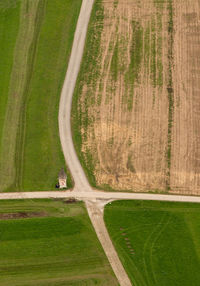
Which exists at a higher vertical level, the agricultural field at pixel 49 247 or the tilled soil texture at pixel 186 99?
the tilled soil texture at pixel 186 99

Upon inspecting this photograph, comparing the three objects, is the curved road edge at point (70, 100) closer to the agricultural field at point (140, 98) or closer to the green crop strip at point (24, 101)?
the agricultural field at point (140, 98)

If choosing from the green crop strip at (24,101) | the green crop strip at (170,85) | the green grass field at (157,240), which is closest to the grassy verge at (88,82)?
the green grass field at (157,240)

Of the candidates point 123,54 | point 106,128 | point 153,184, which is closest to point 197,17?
point 123,54

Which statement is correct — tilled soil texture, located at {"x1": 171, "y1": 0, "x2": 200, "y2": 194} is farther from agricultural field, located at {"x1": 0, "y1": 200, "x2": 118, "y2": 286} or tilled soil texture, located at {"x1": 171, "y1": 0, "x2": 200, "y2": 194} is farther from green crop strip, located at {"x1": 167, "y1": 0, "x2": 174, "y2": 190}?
agricultural field, located at {"x1": 0, "y1": 200, "x2": 118, "y2": 286}

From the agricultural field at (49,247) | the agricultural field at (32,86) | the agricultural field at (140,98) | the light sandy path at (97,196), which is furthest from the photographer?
the agricultural field at (32,86)

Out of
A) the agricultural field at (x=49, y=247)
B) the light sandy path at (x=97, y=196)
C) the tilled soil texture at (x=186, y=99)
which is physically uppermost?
the tilled soil texture at (x=186, y=99)

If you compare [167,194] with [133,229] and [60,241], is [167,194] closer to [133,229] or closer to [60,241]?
[133,229]

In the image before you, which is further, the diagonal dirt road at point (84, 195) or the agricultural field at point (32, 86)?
the agricultural field at point (32, 86)
